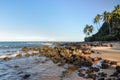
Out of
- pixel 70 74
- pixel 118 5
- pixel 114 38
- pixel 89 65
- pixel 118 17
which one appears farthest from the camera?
pixel 118 5

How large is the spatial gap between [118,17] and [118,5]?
1326 centimetres

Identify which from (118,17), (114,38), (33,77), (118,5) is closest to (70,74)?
(33,77)

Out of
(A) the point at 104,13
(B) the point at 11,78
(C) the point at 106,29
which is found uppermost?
(A) the point at 104,13

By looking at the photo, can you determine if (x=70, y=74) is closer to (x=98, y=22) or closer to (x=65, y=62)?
(x=65, y=62)

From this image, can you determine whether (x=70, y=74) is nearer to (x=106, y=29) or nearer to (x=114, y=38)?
(x=114, y=38)

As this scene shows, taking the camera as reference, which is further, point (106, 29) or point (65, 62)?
point (106, 29)

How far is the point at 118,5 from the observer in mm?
92625

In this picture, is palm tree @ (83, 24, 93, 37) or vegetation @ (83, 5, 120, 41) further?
palm tree @ (83, 24, 93, 37)

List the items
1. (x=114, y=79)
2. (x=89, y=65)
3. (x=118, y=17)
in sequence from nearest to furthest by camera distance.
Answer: (x=114, y=79)
(x=89, y=65)
(x=118, y=17)

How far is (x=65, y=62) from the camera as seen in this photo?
20.9 meters

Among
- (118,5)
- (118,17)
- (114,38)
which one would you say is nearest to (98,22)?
(118,5)

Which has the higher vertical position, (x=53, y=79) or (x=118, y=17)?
(x=118, y=17)

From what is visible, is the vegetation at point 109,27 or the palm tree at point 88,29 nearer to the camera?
the vegetation at point 109,27

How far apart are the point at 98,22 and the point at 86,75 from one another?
96.9 m
